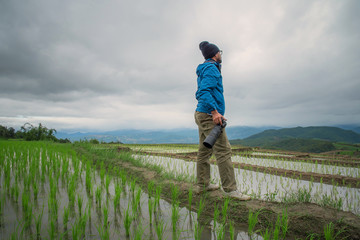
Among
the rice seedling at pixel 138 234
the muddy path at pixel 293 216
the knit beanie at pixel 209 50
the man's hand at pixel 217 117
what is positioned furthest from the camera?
the knit beanie at pixel 209 50

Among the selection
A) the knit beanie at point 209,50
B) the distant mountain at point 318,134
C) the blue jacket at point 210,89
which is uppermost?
the knit beanie at point 209,50

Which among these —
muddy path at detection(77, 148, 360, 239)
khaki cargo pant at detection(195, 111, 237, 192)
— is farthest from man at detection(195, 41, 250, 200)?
muddy path at detection(77, 148, 360, 239)

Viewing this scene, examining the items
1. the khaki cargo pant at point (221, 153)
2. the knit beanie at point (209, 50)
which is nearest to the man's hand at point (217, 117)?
the khaki cargo pant at point (221, 153)

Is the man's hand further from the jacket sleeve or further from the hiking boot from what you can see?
the hiking boot

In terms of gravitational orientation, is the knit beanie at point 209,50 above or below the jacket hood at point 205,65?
above

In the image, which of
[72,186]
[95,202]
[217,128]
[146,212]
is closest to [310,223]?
[217,128]

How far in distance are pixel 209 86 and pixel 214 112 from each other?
303 millimetres

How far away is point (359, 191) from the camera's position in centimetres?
280

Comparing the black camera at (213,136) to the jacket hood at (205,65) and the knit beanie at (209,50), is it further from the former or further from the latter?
the knit beanie at (209,50)

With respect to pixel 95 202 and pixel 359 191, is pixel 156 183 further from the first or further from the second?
pixel 359 191

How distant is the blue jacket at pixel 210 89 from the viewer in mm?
2096

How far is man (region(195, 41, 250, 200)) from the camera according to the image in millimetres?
2107

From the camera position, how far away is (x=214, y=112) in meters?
2.06

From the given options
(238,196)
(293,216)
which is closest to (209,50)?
(238,196)
